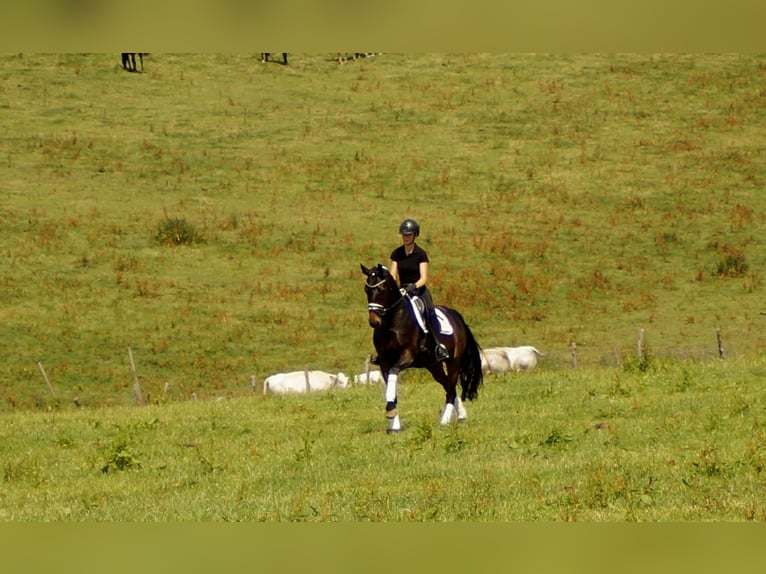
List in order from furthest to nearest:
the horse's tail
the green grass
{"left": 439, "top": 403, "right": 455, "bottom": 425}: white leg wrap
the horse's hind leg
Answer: the horse's tail
the horse's hind leg
{"left": 439, "top": 403, "right": 455, "bottom": 425}: white leg wrap
the green grass

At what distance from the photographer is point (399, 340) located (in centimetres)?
1714

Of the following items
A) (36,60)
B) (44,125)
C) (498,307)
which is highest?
(36,60)

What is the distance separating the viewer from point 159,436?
18078 millimetres

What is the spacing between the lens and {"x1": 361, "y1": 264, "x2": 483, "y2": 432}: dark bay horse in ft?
54.9

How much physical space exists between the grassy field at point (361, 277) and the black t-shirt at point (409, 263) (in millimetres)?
2500

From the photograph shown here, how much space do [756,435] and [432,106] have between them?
64300 millimetres

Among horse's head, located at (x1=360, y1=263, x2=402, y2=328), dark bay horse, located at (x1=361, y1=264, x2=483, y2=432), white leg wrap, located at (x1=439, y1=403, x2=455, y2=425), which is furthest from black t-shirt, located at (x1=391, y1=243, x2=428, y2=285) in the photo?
white leg wrap, located at (x1=439, y1=403, x2=455, y2=425)

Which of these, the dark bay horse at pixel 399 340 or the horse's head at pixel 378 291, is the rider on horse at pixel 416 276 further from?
the horse's head at pixel 378 291

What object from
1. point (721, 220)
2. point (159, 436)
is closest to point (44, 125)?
point (721, 220)

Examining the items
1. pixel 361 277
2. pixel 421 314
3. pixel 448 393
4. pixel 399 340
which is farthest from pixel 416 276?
pixel 361 277

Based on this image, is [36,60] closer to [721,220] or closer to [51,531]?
[721,220]

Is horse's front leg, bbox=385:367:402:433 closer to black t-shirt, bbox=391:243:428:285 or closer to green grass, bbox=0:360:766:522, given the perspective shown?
green grass, bbox=0:360:766:522

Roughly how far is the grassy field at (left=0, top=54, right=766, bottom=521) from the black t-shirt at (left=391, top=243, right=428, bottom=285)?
2500mm

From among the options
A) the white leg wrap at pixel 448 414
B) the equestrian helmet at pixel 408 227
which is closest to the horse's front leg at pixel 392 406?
the white leg wrap at pixel 448 414
